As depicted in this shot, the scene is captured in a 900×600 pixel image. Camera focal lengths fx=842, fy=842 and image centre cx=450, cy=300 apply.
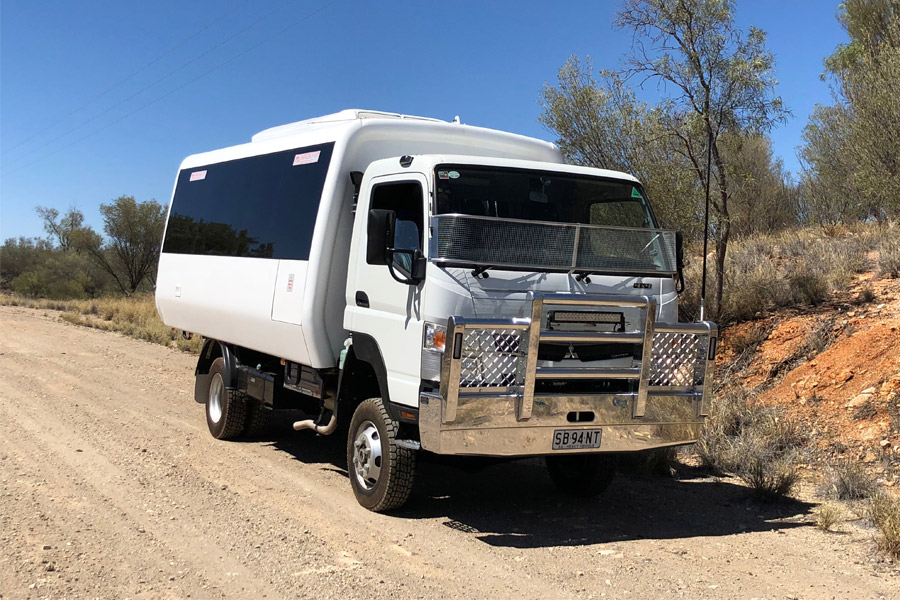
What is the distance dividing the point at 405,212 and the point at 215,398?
4471mm

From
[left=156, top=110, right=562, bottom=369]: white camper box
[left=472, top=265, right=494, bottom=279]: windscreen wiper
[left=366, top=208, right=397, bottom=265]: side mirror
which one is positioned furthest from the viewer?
[left=156, top=110, right=562, bottom=369]: white camper box

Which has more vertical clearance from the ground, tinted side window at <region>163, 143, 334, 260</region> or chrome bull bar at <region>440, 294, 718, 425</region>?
tinted side window at <region>163, 143, 334, 260</region>

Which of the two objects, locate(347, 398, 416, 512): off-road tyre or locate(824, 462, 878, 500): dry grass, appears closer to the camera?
locate(347, 398, 416, 512): off-road tyre

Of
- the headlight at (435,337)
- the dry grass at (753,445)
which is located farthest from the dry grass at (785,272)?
the headlight at (435,337)

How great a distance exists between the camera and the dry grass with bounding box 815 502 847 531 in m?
6.50

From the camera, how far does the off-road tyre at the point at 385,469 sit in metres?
6.35

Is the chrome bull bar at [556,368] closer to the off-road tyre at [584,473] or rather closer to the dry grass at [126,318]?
the off-road tyre at [584,473]

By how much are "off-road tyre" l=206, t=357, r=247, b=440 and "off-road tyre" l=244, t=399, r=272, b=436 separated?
Result: 0.05 meters

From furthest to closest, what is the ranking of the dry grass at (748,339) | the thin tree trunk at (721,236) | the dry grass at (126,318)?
the dry grass at (126,318) → the thin tree trunk at (721,236) → the dry grass at (748,339)

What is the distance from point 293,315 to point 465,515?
2.27 meters

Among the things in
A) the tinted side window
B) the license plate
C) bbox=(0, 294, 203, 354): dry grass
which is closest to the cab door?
the tinted side window

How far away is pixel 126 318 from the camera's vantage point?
25594 mm

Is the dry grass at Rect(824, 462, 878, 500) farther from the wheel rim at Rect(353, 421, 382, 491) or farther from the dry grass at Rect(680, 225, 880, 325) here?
the dry grass at Rect(680, 225, 880, 325)

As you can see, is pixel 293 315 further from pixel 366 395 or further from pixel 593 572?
pixel 593 572
